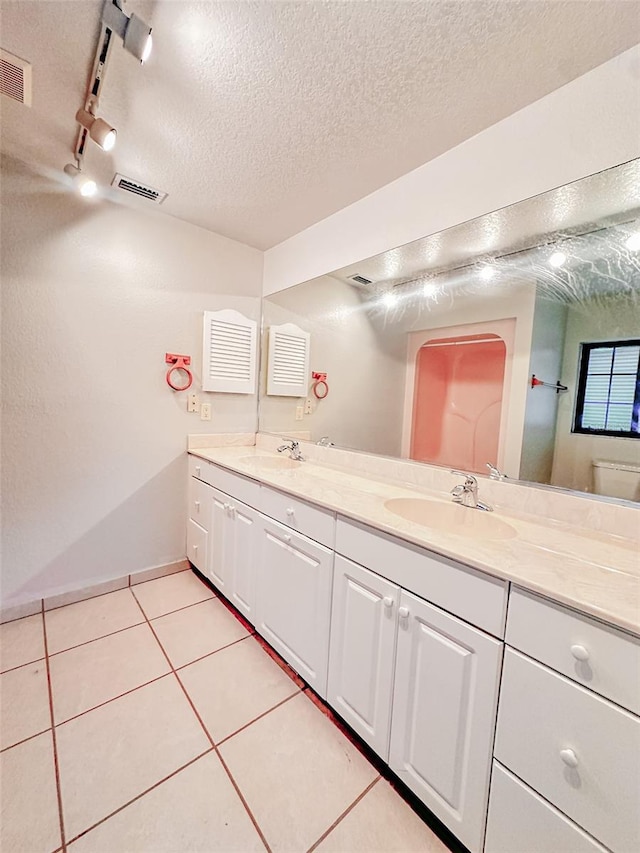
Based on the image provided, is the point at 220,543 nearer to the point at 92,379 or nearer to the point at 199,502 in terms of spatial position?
the point at 199,502

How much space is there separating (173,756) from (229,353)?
6.77 feet

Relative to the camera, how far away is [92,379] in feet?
6.22

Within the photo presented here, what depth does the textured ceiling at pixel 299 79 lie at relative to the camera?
96cm

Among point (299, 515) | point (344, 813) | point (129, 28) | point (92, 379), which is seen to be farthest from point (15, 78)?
point (344, 813)

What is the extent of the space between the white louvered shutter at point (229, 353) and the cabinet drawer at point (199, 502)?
2.16 ft

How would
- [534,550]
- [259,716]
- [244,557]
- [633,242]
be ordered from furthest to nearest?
[244,557] → [259,716] → [633,242] → [534,550]

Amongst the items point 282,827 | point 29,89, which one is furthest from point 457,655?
point 29,89

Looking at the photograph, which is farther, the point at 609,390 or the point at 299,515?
the point at 299,515

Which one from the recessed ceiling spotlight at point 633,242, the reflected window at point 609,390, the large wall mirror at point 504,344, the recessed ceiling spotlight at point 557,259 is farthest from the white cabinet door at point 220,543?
the recessed ceiling spotlight at point 633,242

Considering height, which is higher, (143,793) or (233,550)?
(233,550)

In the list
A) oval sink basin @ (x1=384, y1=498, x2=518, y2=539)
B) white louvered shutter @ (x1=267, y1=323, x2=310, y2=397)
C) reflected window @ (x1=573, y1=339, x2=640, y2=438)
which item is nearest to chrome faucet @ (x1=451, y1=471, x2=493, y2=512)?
oval sink basin @ (x1=384, y1=498, x2=518, y2=539)

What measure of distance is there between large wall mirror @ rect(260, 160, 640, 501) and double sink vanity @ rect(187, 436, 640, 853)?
25 cm

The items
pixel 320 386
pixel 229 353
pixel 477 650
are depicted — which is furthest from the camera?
pixel 229 353

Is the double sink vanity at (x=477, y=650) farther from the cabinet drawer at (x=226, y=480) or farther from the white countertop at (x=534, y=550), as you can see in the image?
the cabinet drawer at (x=226, y=480)
